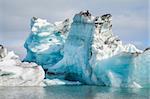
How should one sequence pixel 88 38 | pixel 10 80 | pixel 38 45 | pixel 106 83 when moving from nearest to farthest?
pixel 10 80
pixel 106 83
pixel 88 38
pixel 38 45

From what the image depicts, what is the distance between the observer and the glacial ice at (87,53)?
28.8 m

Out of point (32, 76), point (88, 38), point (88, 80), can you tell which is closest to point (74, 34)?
point (88, 38)

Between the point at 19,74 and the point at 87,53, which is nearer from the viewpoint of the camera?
the point at 19,74

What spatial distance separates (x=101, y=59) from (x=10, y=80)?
7064mm

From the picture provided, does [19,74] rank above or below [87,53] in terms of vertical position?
below

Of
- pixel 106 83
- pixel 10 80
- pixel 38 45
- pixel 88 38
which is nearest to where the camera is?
pixel 10 80

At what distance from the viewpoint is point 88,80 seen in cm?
3180

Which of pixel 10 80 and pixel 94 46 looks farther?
pixel 94 46

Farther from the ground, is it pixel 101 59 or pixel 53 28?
pixel 53 28

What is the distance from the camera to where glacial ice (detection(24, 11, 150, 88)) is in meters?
28.8

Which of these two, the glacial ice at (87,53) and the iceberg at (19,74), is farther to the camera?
the glacial ice at (87,53)

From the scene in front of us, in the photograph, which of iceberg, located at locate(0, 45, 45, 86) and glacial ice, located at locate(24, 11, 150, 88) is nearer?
iceberg, located at locate(0, 45, 45, 86)

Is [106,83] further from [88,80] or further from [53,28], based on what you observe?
[53,28]

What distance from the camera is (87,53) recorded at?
1283 inches
